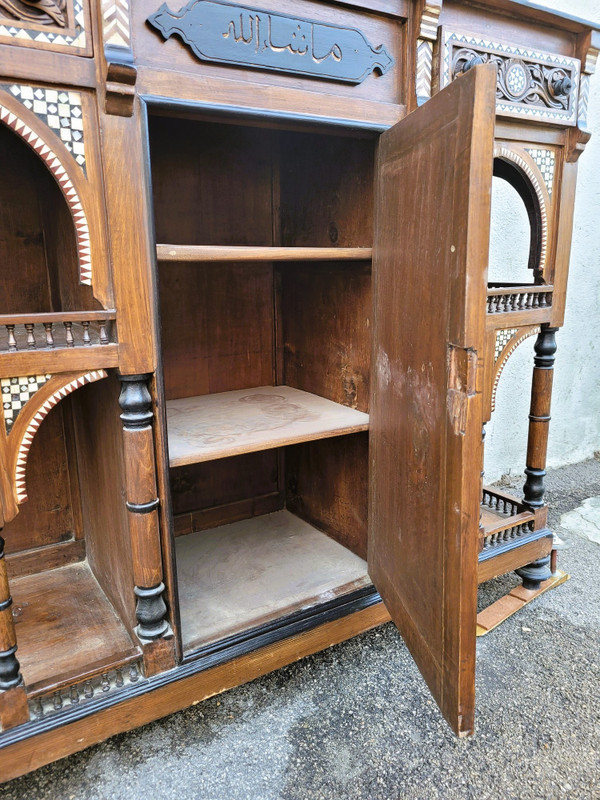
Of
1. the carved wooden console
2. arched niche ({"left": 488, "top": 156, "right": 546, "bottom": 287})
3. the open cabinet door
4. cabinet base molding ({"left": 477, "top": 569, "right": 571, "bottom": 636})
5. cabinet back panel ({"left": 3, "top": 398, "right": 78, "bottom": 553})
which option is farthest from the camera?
arched niche ({"left": 488, "top": 156, "right": 546, "bottom": 287})

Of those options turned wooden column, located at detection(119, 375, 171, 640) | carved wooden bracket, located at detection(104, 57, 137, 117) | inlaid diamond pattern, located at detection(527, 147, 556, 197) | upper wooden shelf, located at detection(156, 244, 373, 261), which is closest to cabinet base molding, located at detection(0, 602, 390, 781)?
turned wooden column, located at detection(119, 375, 171, 640)

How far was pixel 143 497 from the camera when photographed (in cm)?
141

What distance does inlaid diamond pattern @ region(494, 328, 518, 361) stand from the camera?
6.55 feet

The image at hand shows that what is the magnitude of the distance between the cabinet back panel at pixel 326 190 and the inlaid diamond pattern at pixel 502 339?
604 mm

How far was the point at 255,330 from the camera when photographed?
7.82ft

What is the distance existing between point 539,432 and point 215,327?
1407 mm

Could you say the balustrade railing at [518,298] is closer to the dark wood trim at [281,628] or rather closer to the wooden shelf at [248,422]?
the wooden shelf at [248,422]

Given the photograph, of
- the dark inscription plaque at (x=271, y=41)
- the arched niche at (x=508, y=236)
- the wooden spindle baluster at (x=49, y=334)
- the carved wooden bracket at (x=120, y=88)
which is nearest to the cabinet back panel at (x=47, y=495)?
the wooden spindle baluster at (x=49, y=334)

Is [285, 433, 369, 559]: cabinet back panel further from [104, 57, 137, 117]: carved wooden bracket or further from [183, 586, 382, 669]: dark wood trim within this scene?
[104, 57, 137, 117]: carved wooden bracket

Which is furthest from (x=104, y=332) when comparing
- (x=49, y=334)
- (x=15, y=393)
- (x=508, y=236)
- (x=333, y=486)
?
(x=508, y=236)

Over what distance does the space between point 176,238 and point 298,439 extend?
0.96 metres

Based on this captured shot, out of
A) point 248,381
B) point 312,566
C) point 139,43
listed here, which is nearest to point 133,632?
point 312,566

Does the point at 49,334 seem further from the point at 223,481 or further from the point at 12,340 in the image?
the point at 223,481

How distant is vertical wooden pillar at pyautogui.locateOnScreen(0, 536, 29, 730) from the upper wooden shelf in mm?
846
